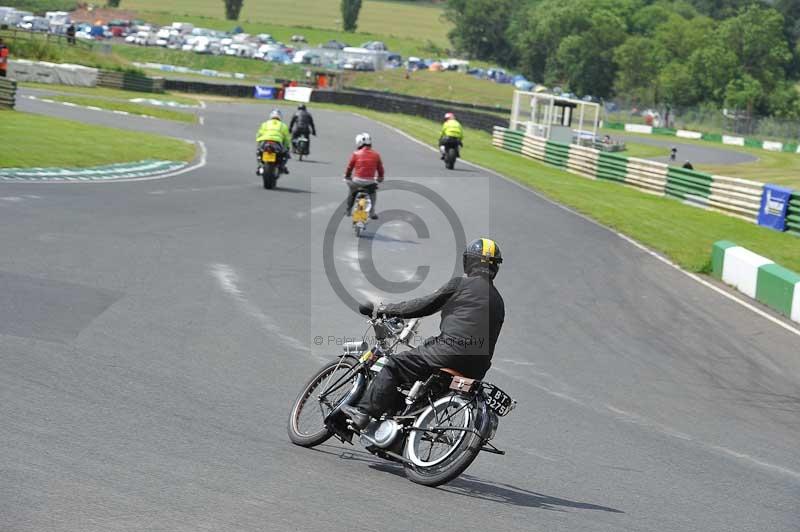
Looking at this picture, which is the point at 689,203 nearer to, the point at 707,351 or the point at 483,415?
the point at 707,351

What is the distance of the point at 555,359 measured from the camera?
13.1 metres

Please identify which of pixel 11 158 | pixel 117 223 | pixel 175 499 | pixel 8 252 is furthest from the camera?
pixel 11 158

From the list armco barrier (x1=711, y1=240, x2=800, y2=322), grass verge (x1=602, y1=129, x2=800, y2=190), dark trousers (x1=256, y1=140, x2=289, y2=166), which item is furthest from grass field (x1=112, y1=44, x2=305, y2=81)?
armco barrier (x1=711, y1=240, x2=800, y2=322)

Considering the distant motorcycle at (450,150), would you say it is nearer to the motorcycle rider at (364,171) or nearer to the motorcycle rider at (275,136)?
the motorcycle rider at (275,136)

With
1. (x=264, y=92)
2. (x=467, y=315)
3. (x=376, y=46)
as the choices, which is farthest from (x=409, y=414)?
(x=376, y=46)

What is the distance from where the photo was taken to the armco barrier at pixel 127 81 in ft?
202

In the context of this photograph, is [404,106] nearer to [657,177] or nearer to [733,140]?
[733,140]

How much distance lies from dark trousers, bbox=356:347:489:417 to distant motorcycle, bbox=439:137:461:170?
1152 inches

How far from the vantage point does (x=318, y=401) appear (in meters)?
8.28

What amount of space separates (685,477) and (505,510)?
2.43 meters

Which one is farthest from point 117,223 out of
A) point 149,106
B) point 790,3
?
point 790,3

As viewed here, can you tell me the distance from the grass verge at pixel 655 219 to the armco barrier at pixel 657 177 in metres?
0.49

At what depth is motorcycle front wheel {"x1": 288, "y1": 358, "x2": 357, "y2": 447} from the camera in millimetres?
8203

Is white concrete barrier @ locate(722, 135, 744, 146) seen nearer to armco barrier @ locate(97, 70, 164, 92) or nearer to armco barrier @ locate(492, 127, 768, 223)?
armco barrier @ locate(492, 127, 768, 223)
